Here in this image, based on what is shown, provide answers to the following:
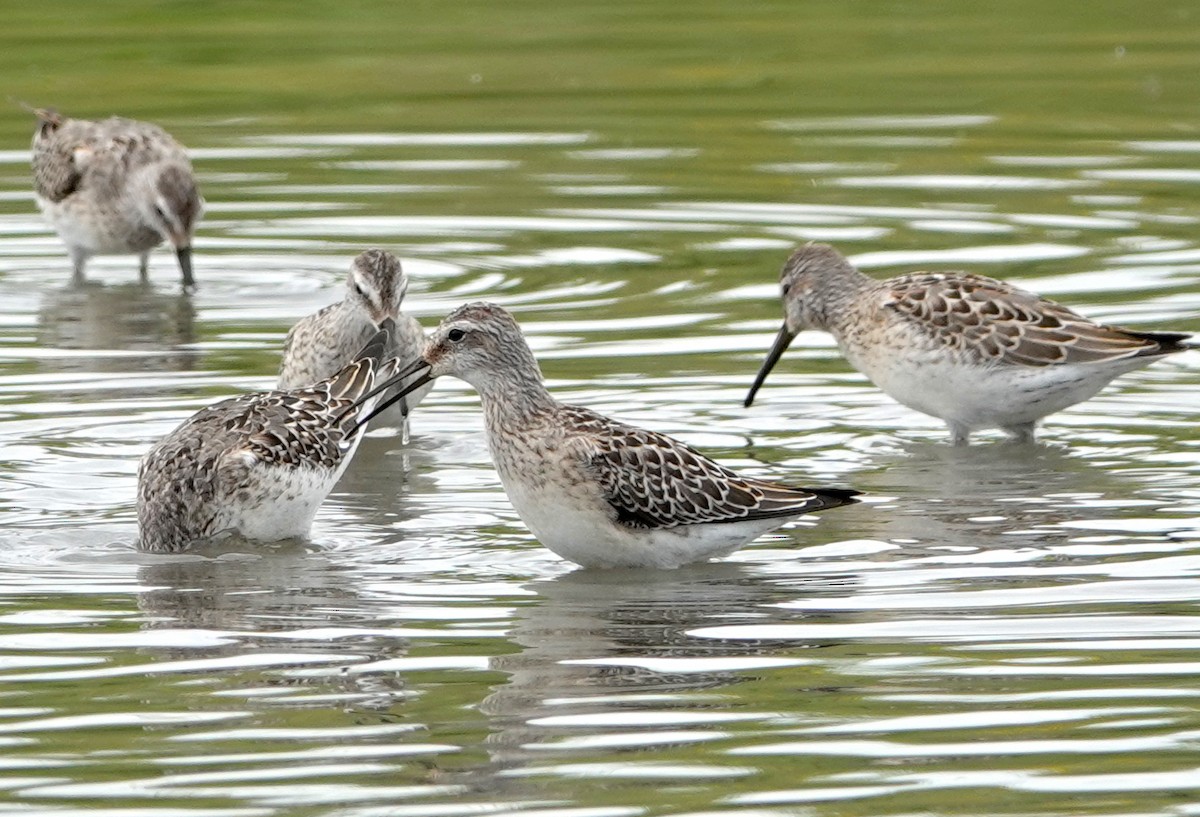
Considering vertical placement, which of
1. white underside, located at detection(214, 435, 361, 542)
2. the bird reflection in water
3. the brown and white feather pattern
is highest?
the brown and white feather pattern

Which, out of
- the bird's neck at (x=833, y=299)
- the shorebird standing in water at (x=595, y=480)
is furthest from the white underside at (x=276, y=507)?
the bird's neck at (x=833, y=299)

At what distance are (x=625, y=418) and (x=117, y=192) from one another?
6.61 meters

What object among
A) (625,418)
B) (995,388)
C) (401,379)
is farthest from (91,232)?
(995,388)

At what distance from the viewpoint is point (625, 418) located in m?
13.0

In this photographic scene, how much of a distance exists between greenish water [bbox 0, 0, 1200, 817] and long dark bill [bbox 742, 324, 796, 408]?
0.43ft

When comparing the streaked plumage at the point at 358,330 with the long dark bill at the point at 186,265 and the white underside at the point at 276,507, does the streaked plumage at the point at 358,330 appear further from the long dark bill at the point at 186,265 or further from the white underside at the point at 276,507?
the long dark bill at the point at 186,265

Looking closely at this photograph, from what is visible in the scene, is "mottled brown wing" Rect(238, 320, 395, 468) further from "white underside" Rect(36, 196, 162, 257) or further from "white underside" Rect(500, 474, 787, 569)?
"white underside" Rect(36, 196, 162, 257)

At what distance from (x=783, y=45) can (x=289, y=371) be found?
42.8 feet

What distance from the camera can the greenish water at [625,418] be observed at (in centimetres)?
754

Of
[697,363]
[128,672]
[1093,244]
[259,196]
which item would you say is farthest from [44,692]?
[259,196]

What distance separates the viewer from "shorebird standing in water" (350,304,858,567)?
10008mm

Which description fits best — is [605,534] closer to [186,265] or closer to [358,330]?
[358,330]

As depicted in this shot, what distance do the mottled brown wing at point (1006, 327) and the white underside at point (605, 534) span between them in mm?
2784

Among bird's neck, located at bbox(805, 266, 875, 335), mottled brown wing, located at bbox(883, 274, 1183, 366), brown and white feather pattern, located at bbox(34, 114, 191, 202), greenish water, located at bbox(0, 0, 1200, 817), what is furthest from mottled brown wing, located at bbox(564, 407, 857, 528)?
brown and white feather pattern, located at bbox(34, 114, 191, 202)
